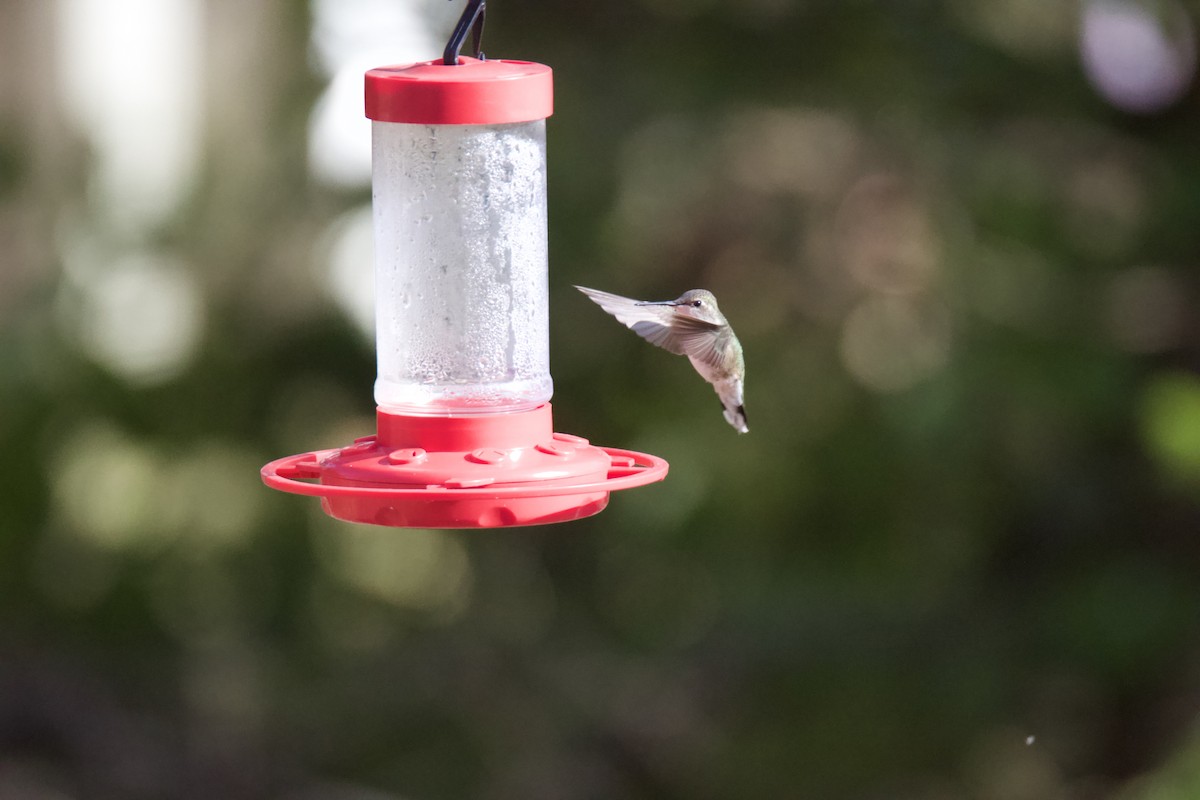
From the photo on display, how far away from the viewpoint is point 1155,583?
590 cm

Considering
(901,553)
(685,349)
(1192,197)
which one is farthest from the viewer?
(901,553)

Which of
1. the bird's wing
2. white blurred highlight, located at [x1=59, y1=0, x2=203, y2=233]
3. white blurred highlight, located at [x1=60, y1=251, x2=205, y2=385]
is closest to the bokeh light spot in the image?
the bird's wing

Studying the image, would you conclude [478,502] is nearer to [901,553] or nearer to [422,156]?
[422,156]

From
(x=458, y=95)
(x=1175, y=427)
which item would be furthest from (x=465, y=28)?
(x=1175, y=427)

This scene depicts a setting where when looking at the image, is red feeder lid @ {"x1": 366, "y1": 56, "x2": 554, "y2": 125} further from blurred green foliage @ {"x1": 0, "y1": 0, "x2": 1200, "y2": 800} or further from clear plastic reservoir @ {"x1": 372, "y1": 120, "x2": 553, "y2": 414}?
blurred green foliage @ {"x1": 0, "y1": 0, "x2": 1200, "y2": 800}

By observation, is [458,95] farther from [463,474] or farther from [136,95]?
[136,95]

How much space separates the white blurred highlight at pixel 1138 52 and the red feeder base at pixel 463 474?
3528mm

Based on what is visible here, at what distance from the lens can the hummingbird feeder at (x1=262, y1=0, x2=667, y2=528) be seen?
240cm

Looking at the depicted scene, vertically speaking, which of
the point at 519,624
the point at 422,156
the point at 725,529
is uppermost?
the point at 422,156

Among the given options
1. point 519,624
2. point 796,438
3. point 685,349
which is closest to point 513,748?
point 519,624

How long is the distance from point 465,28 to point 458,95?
0.10 m

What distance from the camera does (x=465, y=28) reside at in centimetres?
235

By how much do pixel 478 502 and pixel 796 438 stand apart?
154 inches

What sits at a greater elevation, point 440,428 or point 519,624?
point 440,428
